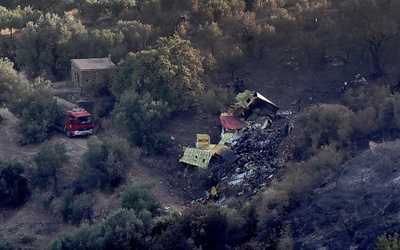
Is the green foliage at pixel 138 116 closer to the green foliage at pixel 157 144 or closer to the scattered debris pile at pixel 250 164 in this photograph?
the green foliage at pixel 157 144

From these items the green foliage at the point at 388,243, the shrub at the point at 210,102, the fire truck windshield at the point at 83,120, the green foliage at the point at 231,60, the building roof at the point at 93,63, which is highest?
the green foliage at the point at 388,243

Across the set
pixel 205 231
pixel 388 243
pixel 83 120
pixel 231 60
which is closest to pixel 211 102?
pixel 231 60

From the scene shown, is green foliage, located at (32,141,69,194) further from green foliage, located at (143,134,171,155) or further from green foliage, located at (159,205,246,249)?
green foliage, located at (159,205,246,249)

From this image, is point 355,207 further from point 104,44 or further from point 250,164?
point 104,44

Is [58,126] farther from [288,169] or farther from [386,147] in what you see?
[386,147]

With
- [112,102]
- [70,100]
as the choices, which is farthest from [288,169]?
[70,100]

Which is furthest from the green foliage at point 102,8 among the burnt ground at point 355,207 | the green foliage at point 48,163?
the burnt ground at point 355,207

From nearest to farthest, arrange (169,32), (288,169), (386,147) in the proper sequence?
(386,147), (288,169), (169,32)
